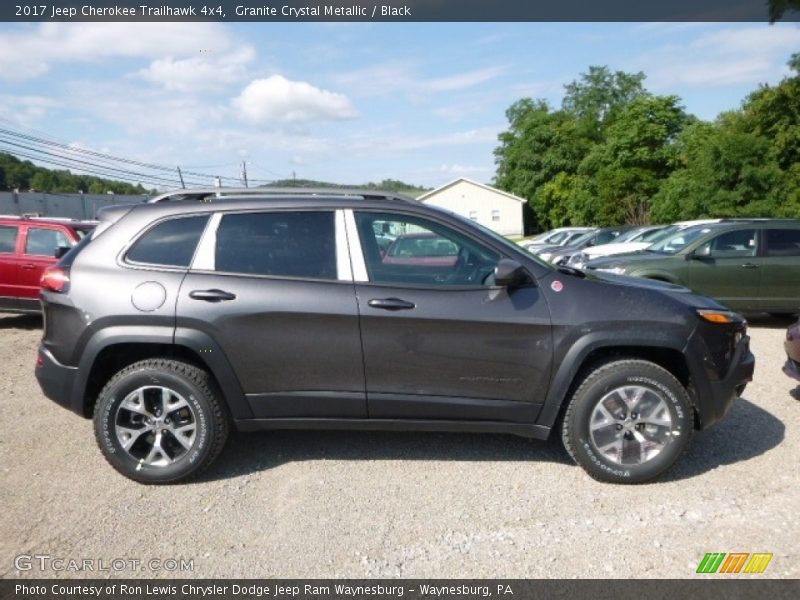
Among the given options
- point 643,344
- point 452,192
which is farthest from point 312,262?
point 452,192

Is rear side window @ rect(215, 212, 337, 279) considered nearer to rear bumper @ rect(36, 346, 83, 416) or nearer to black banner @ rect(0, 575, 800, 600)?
rear bumper @ rect(36, 346, 83, 416)

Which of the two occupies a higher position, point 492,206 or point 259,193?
point 492,206

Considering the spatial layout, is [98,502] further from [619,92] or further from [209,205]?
[619,92]

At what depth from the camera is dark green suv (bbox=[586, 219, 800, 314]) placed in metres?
7.89

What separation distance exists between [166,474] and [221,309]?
1.11 meters

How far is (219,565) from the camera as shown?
2699mm

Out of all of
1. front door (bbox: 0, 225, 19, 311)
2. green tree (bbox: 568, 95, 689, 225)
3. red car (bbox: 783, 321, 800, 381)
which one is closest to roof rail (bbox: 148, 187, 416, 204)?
red car (bbox: 783, 321, 800, 381)

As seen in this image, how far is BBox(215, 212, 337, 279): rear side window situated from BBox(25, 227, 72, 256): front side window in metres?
6.05

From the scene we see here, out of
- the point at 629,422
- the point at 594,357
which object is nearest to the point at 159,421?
the point at 594,357

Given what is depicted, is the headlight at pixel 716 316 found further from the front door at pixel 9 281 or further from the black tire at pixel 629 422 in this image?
the front door at pixel 9 281

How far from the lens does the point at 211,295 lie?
3.38 meters

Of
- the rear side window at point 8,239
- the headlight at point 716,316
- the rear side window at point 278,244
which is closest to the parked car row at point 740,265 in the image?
the headlight at point 716,316

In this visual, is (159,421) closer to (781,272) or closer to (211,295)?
(211,295)

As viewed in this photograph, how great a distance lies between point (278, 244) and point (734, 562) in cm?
309
